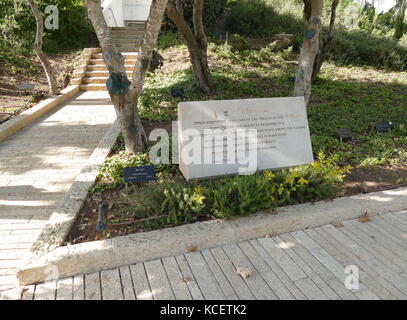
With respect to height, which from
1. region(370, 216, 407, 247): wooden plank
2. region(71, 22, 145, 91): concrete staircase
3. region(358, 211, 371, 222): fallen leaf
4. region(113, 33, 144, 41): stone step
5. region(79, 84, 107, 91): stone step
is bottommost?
region(370, 216, 407, 247): wooden plank

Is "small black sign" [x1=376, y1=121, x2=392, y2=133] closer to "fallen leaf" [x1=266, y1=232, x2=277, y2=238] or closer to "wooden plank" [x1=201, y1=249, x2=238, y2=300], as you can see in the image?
"fallen leaf" [x1=266, y1=232, x2=277, y2=238]

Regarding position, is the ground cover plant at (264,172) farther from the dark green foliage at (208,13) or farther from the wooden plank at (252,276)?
the dark green foliage at (208,13)

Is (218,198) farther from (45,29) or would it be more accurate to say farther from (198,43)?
(45,29)

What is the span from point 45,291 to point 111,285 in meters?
0.58

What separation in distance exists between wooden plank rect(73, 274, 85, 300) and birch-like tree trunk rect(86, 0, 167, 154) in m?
2.54

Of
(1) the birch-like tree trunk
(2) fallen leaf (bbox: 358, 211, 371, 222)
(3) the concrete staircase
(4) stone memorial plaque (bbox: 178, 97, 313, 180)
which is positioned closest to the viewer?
(2) fallen leaf (bbox: 358, 211, 371, 222)

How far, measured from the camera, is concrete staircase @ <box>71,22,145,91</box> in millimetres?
11416

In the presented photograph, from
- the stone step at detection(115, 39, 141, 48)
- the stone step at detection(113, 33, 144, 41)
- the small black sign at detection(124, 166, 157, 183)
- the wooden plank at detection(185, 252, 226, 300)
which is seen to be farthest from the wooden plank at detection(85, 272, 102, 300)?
the stone step at detection(113, 33, 144, 41)

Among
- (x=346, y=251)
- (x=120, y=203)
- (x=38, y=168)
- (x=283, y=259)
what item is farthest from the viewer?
(x=38, y=168)

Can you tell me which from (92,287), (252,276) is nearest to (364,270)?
(252,276)

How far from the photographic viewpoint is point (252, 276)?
3037 millimetres

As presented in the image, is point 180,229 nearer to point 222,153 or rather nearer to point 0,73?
point 222,153

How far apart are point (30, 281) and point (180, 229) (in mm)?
1495

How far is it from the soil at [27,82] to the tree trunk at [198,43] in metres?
4.73
